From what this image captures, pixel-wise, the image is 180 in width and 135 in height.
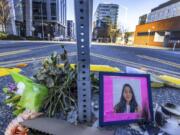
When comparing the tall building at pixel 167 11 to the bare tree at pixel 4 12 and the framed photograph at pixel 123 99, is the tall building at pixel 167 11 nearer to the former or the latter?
the bare tree at pixel 4 12

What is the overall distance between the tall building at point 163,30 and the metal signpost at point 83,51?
104 feet

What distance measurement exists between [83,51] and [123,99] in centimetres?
40

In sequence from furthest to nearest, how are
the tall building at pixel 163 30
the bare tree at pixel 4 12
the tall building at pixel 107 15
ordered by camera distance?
1. the tall building at pixel 107 15
2. the tall building at pixel 163 30
3. the bare tree at pixel 4 12

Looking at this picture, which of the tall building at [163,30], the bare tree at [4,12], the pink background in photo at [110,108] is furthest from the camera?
the tall building at [163,30]

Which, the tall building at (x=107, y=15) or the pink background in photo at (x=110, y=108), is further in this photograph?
the tall building at (x=107, y=15)

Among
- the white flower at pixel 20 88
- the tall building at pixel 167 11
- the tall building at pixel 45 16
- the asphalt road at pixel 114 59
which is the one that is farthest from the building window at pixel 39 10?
the white flower at pixel 20 88

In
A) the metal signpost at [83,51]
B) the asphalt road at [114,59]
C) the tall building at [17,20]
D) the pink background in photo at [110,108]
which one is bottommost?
the asphalt road at [114,59]

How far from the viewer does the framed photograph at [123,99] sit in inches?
45.7

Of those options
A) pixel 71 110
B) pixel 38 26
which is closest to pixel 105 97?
pixel 71 110

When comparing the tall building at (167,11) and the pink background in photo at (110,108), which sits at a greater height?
the tall building at (167,11)

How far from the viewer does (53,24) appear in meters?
61.5

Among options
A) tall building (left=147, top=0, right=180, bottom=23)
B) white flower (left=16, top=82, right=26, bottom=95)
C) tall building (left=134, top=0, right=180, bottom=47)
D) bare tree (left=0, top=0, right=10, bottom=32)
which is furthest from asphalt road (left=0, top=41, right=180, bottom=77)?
tall building (left=147, top=0, right=180, bottom=23)

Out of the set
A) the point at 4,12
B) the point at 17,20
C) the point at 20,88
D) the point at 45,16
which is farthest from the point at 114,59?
the point at 45,16

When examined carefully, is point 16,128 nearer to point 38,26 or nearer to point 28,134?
point 28,134
